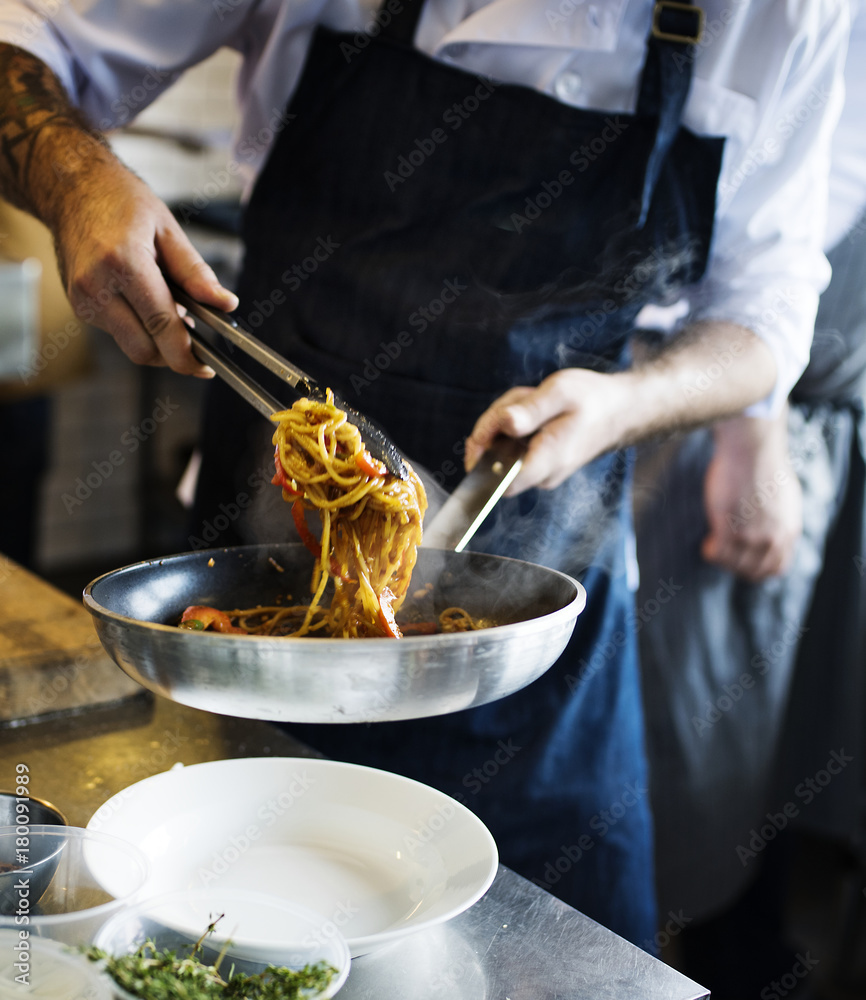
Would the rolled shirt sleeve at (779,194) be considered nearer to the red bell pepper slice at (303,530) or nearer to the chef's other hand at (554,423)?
the chef's other hand at (554,423)

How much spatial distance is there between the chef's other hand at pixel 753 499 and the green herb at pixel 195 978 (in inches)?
75.6

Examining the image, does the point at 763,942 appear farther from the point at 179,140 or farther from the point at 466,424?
the point at 179,140

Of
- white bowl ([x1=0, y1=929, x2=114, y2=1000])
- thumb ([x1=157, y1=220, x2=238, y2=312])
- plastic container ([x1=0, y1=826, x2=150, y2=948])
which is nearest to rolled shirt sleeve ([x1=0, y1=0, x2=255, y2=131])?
thumb ([x1=157, y1=220, x2=238, y2=312])

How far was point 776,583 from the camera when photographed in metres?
2.64

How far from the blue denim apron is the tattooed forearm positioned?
41cm

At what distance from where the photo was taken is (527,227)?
5.45 feet

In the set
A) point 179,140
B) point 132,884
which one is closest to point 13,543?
point 179,140

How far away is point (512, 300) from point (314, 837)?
0.92m

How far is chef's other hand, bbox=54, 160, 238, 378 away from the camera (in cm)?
126

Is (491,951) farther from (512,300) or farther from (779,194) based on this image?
(779,194)

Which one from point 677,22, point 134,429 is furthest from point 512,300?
point 134,429

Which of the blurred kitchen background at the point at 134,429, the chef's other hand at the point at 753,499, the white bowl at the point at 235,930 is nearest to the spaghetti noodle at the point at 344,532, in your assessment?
the white bowl at the point at 235,930

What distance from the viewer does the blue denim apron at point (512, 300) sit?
165 centimetres

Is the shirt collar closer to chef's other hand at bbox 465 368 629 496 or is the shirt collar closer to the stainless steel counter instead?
chef's other hand at bbox 465 368 629 496
